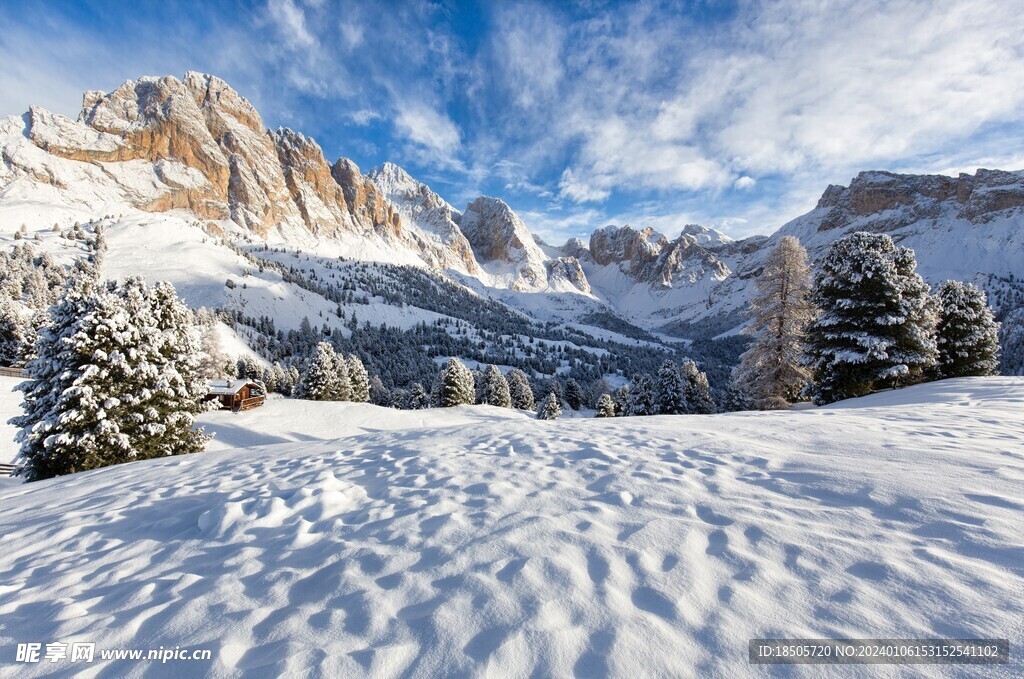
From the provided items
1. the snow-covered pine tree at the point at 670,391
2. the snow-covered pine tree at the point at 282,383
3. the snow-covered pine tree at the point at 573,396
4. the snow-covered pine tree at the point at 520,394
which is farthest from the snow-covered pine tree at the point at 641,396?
the snow-covered pine tree at the point at 282,383

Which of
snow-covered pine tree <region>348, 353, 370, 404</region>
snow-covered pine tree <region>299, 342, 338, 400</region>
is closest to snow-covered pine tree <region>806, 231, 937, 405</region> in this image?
snow-covered pine tree <region>299, 342, 338, 400</region>

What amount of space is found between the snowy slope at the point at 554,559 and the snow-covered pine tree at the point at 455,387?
3623 cm

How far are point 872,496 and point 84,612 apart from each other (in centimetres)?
746

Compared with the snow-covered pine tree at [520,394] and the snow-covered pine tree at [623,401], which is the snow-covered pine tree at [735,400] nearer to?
the snow-covered pine tree at [623,401]

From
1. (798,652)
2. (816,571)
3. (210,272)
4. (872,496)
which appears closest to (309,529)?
(798,652)

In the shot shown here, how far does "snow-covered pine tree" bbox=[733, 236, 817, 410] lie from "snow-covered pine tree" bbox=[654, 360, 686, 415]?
16963 mm

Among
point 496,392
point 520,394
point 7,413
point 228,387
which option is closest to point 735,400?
point 496,392

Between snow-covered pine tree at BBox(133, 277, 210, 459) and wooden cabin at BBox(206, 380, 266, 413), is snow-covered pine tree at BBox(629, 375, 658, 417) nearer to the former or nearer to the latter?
wooden cabin at BBox(206, 380, 266, 413)

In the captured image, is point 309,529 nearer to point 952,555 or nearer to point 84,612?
point 84,612

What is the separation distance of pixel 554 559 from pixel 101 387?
57.7 feet

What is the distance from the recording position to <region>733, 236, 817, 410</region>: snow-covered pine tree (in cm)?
1767

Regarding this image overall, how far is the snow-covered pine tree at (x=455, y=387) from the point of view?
42.8 metres

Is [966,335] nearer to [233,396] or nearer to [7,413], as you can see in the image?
[233,396]

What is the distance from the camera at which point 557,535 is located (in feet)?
12.1
